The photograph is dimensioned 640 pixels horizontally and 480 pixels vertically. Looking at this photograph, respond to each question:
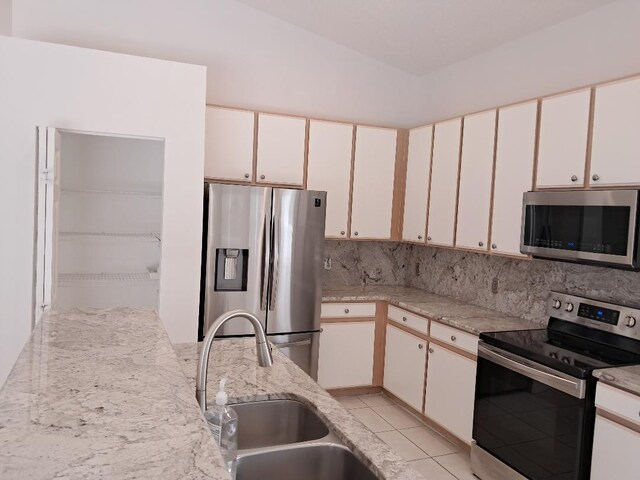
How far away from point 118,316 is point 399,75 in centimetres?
384

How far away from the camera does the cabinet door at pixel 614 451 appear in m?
2.10

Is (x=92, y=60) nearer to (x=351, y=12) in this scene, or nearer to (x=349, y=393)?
(x=351, y=12)

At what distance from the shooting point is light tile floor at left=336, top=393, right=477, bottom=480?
3074 mm

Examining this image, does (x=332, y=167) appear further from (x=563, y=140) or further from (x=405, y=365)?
(x=563, y=140)

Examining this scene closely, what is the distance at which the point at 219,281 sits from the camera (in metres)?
3.41

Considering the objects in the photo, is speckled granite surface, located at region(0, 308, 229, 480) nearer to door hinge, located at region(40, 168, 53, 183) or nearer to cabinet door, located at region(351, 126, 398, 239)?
door hinge, located at region(40, 168, 53, 183)

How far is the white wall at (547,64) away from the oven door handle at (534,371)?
1.73 meters

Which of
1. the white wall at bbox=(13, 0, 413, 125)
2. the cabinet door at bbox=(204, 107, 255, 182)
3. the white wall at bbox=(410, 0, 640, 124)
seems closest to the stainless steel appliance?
the white wall at bbox=(410, 0, 640, 124)

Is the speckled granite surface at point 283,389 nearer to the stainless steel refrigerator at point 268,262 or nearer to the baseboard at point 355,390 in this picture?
the stainless steel refrigerator at point 268,262

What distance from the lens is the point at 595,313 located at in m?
2.80

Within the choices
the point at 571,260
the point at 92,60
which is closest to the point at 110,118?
the point at 92,60

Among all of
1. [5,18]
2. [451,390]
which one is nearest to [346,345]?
[451,390]

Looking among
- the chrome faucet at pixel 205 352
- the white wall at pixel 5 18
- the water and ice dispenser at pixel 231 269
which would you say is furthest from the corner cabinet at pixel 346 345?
the white wall at pixel 5 18

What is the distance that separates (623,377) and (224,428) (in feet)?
5.84
